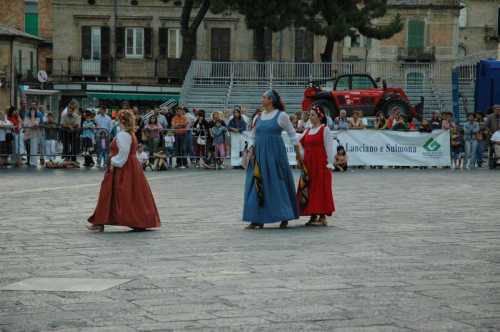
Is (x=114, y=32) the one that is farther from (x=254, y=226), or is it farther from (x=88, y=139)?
(x=254, y=226)

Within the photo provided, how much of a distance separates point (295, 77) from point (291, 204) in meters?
33.8

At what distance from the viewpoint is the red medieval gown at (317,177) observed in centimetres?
1488

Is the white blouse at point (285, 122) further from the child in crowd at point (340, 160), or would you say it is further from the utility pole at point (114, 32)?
the utility pole at point (114, 32)

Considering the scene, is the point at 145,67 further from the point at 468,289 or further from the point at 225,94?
the point at 468,289

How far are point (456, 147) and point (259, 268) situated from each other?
2244cm

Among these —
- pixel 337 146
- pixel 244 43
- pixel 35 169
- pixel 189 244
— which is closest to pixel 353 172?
pixel 337 146

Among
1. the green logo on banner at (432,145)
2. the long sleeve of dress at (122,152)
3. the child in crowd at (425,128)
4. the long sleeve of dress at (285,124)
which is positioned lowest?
the green logo on banner at (432,145)

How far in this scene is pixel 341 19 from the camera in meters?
47.3

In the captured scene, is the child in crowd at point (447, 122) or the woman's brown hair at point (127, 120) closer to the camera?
the woman's brown hair at point (127, 120)

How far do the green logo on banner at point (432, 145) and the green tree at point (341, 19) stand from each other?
645 inches

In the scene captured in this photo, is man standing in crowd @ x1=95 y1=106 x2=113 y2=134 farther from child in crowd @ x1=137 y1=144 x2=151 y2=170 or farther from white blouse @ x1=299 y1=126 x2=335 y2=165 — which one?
white blouse @ x1=299 y1=126 x2=335 y2=165

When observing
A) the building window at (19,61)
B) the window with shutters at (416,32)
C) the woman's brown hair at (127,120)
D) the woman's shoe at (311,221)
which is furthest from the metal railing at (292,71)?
the woman's brown hair at (127,120)

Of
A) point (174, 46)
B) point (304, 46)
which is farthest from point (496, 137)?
point (174, 46)

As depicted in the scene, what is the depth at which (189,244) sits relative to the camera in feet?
39.9
